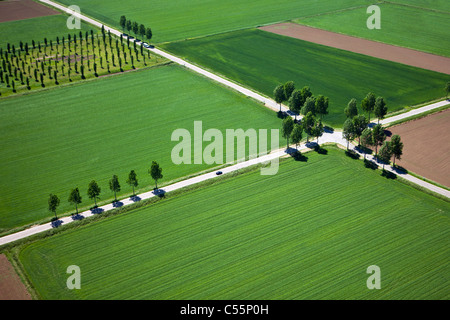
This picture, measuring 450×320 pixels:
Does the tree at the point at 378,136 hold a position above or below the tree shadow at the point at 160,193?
above

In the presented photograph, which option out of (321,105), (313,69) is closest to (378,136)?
(321,105)

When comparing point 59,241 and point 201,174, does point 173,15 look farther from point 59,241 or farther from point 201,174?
point 59,241

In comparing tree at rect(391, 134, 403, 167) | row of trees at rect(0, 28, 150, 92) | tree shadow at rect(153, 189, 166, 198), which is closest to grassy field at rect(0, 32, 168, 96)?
row of trees at rect(0, 28, 150, 92)

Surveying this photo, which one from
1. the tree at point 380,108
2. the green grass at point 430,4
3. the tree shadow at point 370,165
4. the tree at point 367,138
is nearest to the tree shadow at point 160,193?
the tree shadow at point 370,165

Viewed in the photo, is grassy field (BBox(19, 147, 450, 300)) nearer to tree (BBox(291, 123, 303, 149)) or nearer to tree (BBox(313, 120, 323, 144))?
tree (BBox(291, 123, 303, 149))

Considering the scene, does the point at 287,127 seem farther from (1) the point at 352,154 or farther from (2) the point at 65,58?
(2) the point at 65,58

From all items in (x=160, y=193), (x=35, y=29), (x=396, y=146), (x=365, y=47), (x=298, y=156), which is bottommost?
(x=160, y=193)

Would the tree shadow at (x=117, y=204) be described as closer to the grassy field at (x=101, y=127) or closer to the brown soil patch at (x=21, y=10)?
the grassy field at (x=101, y=127)
